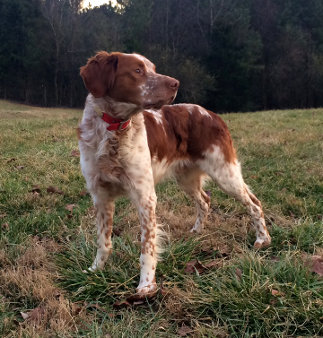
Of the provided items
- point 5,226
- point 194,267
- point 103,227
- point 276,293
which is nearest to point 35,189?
point 5,226

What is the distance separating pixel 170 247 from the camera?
9.76 ft

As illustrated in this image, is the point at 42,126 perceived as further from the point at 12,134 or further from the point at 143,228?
the point at 143,228

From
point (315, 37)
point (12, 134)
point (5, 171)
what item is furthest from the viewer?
point (315, 37)

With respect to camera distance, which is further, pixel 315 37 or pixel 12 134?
pixel 315 37

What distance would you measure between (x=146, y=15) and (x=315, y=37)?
45.2 ft

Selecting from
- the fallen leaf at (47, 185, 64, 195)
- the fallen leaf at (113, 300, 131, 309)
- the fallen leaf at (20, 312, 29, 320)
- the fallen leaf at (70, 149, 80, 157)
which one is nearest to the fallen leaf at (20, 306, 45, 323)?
the fallen leaf at (20, 312, 29, 320)

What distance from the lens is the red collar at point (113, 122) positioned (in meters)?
2.62

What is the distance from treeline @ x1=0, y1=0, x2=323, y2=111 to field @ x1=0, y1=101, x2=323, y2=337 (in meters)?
24.8

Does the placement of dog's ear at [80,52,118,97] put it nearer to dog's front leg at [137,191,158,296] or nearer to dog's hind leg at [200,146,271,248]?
dog's front leg at [137,191,158,296]

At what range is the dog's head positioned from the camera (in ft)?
8.44

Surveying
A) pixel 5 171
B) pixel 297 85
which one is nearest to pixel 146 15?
pixel 297 85

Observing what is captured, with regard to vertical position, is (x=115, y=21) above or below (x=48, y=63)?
above

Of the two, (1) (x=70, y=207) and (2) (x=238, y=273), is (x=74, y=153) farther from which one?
(2) (x=238, y=273)

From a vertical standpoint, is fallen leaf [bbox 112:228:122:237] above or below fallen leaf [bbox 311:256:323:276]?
below
